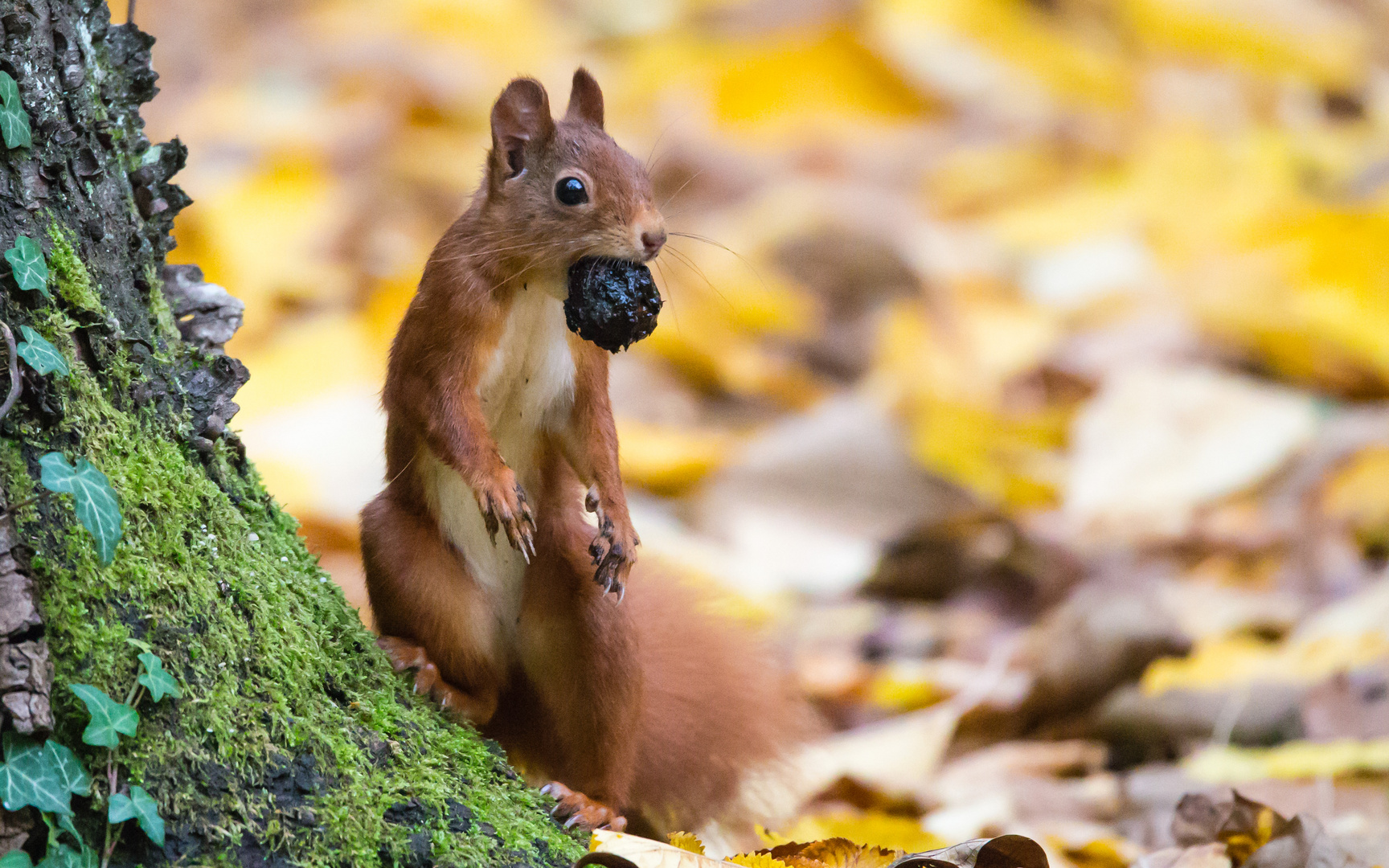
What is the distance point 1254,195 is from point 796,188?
7.85 feet

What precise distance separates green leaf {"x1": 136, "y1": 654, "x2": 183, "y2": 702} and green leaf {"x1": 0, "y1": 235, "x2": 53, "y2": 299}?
433mm

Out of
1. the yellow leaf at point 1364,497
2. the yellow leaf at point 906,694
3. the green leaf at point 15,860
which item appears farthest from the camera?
the yellow leaf at point 1364,497

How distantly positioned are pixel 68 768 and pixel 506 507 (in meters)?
0.67

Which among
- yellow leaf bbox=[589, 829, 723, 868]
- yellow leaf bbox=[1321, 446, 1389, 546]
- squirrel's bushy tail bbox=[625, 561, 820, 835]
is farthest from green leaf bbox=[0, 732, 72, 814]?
yellow leaf bbox=[1321, 446, 1389, 546]

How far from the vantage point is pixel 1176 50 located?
8.56m

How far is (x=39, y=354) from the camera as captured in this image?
4.81 feet

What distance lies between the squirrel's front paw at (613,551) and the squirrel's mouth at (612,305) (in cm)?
26

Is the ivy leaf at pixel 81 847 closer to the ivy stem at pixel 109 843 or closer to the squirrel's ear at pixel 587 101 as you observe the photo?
the ivy stem at pixel 109 843

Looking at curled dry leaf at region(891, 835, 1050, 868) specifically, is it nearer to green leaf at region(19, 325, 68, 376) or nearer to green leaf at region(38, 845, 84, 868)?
green leaf at region(38, 845, 84, 868)

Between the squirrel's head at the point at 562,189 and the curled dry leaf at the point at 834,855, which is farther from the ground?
the squirrel's head at the point at 562,189

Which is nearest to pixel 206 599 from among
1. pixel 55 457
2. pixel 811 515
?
pixel 55 457

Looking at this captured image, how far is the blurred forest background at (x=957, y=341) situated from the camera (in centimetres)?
313

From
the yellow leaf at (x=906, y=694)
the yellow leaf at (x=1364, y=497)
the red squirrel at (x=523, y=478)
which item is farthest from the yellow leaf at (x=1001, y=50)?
the red squirrel at (x=523, y=478)

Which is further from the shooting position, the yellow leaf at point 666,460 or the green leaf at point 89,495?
the yellow leaf at point 666,460
